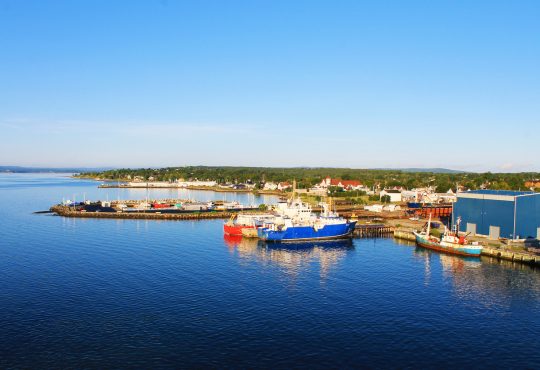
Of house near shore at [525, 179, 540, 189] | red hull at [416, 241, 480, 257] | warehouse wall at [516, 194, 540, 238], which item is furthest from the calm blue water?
house near shore at [525, 179, 540, 189]

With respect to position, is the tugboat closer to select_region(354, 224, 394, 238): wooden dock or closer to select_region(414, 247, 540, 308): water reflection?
select_region(414, 247, 540, 308): water reflection

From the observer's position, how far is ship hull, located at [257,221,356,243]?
51781mm

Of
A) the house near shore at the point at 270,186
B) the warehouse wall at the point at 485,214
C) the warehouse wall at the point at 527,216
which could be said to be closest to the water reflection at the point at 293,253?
the warehouse wall at the point at 485,214

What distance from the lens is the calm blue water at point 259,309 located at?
20.4 meters

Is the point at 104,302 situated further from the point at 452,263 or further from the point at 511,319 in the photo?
the point at 452,263

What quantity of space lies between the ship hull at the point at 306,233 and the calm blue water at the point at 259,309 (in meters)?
7.02

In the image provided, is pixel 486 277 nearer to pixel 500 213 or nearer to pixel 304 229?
pixel 500 213

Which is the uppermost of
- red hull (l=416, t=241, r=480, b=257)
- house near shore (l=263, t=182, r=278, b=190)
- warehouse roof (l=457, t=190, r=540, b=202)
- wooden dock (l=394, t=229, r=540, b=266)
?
warehouse roof (l=457, t=190, r=540, b=202)

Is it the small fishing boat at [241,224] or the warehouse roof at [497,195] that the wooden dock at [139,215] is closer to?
the small fishing boat at [241,224]

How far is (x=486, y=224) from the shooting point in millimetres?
49062

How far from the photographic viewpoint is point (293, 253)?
Result: 45.1 meters

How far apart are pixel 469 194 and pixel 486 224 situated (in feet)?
12.1

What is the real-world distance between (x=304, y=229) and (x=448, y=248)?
586 inches

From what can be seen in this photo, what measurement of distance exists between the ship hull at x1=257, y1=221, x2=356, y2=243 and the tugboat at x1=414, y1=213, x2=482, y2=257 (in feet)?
27.0
